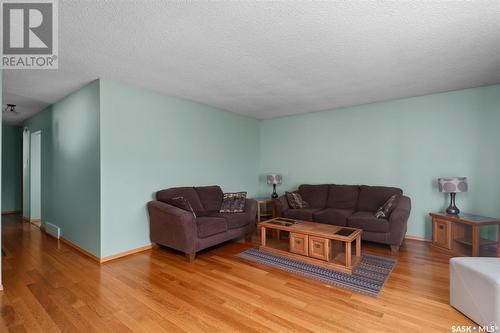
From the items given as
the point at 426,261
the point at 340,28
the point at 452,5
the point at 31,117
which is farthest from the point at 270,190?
the point at 31,117

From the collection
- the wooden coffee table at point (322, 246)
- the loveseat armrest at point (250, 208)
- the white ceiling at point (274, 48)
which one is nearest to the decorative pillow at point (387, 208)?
the wooden coffee table at point (322, 246)

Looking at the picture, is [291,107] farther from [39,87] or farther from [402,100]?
[39,87]

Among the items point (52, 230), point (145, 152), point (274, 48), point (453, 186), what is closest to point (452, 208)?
point (453, 186)

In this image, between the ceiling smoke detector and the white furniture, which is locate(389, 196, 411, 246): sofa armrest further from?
the ceiling smoke detector

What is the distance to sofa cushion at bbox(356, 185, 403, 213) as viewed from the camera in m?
3.88

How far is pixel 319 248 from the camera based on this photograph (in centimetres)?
288

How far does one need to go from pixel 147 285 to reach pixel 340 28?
3001mm

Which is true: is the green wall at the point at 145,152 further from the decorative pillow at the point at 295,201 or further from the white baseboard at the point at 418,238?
the white baseboard at the point at 418,238

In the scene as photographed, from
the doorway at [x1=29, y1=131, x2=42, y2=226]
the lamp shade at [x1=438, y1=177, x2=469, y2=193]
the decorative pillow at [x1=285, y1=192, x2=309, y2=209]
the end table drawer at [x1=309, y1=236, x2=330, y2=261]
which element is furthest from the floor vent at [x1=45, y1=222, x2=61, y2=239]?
the lamp shade at [x1=438, y1=177, x2=469, y2=193]

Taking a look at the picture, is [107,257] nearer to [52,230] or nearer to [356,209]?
[52,230]

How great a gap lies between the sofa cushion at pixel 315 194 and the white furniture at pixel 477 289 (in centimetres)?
255

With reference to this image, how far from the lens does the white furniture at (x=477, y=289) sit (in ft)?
5.21

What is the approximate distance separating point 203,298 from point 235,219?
59.8 inches

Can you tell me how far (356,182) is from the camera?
4508 millimetres
